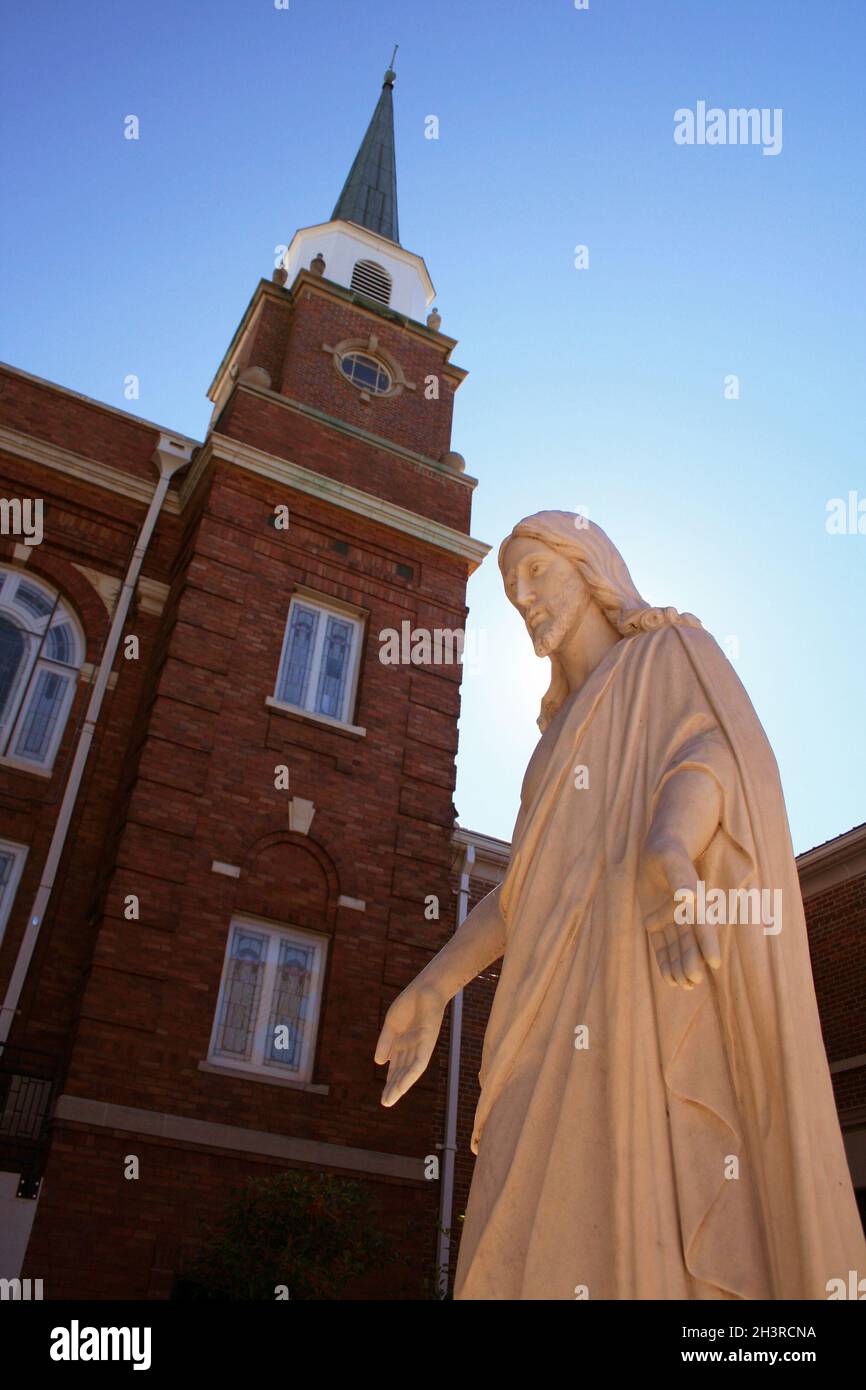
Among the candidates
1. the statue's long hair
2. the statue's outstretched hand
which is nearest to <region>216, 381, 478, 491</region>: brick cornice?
the statue's long hair

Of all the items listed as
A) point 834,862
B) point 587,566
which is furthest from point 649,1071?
point 834,862

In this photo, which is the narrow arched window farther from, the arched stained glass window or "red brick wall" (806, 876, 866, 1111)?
"red brick wall" (806, 876, 866, 1111)

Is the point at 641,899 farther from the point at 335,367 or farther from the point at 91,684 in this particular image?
the point at 335,367

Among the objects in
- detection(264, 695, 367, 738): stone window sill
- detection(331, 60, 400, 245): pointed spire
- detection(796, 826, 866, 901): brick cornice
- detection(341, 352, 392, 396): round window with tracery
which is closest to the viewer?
detection(264, 695, 367, 738): stone window sill

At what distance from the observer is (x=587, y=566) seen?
11.2 feet

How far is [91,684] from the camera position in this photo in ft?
48.0

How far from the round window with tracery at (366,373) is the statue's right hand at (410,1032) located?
16416 mm

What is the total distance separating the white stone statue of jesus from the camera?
214cm

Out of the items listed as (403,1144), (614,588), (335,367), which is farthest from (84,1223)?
(335,367)

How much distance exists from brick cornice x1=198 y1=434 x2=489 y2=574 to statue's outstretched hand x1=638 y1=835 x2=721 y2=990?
14.0 metres

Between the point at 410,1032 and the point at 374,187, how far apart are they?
2495 cm

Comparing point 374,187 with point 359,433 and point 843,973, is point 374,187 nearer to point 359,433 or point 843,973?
point 359,433

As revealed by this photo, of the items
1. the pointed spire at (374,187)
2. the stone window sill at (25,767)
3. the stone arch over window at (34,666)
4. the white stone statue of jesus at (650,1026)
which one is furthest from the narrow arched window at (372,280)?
the white stone statue of jesus at (650,1026)

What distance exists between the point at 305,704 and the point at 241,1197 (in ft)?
21.3
